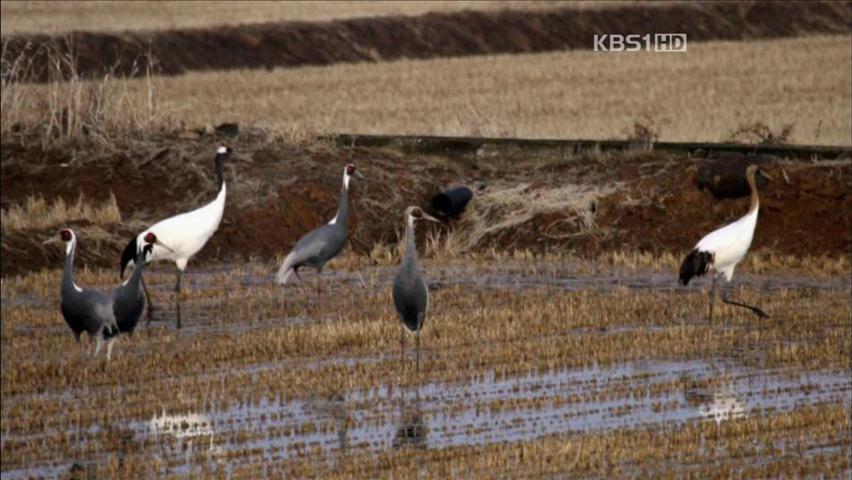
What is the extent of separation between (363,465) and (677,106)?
1944 cm

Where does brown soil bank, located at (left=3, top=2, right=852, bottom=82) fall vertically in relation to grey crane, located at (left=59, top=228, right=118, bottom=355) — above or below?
above

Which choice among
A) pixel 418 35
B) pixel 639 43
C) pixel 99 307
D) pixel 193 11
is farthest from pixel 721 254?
pixel 193 11

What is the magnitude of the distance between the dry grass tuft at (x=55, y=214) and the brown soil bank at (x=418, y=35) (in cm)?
1304

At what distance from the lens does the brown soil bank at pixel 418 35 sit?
34438mm

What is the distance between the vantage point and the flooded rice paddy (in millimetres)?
9758

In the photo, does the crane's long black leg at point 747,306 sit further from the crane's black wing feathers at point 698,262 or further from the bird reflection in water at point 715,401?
the bird reflection in water at point 715,401

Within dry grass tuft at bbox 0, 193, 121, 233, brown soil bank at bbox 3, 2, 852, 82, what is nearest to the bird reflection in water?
dry grass tuft at bbox 0, 193, 121, 233

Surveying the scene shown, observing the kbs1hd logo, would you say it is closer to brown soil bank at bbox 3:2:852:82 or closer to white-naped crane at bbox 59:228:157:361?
brown soil bank at bbox 3:2:852:82

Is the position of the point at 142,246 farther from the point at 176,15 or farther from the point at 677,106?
the point at 176,15

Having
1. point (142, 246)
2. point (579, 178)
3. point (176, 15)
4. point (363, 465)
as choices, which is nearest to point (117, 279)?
point (142, 246)

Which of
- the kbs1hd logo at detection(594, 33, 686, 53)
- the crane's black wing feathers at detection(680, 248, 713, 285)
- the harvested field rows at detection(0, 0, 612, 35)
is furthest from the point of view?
the harvested field rows at detection(0, 0, 612, 35)

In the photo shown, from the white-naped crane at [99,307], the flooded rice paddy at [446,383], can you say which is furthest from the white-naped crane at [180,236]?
the white-naped crane at [99,307]

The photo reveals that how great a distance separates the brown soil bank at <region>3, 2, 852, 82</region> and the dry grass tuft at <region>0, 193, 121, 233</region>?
513 inches

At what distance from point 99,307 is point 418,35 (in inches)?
1087
